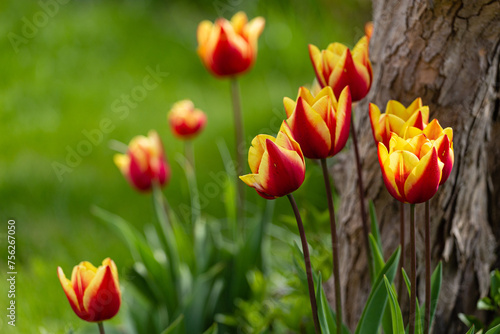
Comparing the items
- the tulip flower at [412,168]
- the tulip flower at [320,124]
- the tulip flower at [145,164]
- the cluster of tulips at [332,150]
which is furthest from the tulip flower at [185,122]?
the tulip flower at [412,168]

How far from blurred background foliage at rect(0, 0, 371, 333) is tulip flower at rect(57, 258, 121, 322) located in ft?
2.16

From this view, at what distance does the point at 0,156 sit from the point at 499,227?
105 inches

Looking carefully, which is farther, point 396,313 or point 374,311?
point 374,311

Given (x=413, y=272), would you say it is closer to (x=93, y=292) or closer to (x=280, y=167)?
(x=280, y=167)

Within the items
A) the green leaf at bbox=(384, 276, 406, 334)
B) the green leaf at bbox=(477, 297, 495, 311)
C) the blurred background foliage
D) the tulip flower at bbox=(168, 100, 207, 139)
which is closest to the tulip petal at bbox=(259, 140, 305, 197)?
the green leaf at bbox=(384, 276, 406, 334)

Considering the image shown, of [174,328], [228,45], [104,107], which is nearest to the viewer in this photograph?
[174,328]

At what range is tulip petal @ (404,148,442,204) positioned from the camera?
876 mm

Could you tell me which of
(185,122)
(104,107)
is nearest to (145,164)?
(185,122)

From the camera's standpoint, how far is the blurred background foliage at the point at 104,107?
8.40ft

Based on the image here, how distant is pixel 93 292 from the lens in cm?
107

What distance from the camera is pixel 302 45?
4105 mm

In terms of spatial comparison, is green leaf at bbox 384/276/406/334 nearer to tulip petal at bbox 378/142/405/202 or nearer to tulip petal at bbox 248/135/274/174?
tulip petal at bbox 378/142/405/202

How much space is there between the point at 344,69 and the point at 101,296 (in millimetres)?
588

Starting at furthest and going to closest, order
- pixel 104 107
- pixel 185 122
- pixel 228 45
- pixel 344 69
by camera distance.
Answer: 1. pixel 104 107
2. pixel 185 122
3. pixel 228 45
4. pixel 344 69
